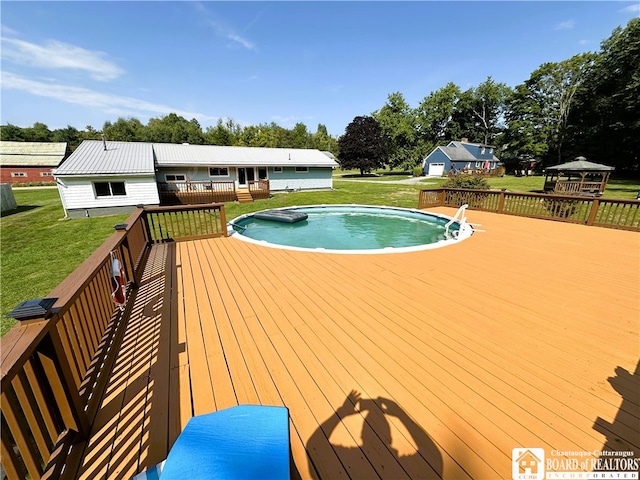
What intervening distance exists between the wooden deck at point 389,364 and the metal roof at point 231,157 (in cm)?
1421

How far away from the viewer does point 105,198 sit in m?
13.6

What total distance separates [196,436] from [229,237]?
6.19 metres

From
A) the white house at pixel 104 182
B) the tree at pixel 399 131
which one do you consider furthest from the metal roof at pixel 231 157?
the tree at pixel 399 131

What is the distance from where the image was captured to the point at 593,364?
246 centimetres

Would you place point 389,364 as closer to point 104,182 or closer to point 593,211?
point 593,211

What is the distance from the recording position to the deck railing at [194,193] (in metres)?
15.6

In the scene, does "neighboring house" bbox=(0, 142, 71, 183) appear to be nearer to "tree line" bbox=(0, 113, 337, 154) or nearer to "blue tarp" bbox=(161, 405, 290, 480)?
"tree line" bbox=(0, 113, 337, 154)

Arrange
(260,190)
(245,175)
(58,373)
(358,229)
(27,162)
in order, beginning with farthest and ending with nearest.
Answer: (27,162) < (245,175) < (260,190) < (358,229) < (58,373)

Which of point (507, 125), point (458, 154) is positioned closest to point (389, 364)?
point (458, 154)

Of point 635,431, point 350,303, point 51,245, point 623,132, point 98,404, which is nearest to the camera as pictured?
point 635,431

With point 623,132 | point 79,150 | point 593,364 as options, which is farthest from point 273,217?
point 623,132

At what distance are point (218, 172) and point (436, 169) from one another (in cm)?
2852

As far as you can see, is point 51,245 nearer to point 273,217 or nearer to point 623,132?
point 273,217

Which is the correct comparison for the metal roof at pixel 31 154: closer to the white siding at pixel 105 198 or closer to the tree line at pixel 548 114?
the white siding at pixel 105 198
